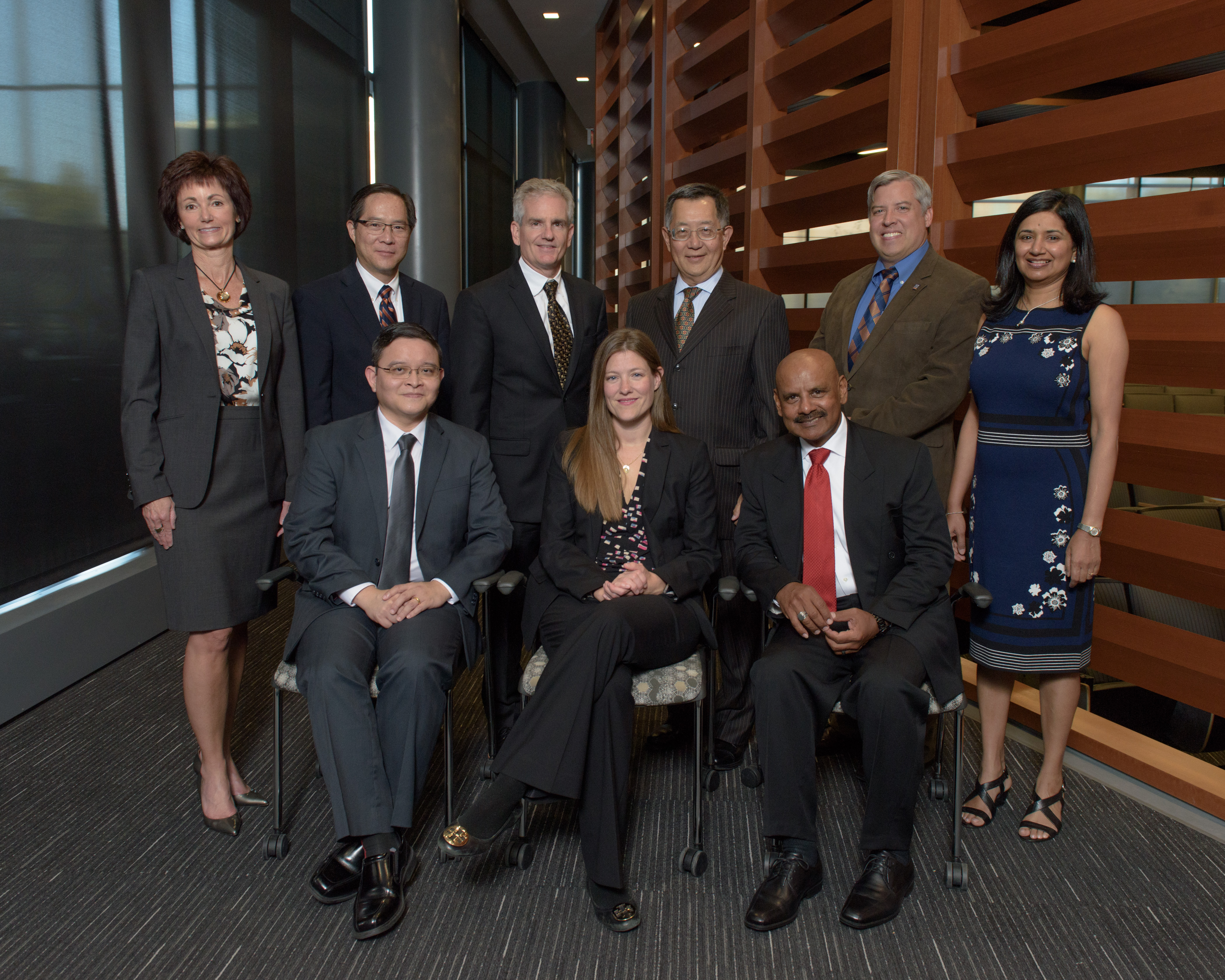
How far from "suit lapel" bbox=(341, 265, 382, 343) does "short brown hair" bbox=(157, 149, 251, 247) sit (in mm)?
449

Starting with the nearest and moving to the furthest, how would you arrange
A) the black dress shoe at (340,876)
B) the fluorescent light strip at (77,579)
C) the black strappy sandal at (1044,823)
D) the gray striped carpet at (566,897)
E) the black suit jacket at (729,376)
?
the gray striped carpet at (566,897) < the black dress shoe at (340,876) < the black strappy sandal at (1044,823) < the black suit jacket at (729,376) < the fluorescent light strip at (77,579)

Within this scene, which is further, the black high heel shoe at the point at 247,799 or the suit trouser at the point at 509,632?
the suit trouser at the point at 509,632

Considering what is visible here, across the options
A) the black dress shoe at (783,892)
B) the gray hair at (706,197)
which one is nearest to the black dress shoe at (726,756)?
the black dress shoe at (783,892)

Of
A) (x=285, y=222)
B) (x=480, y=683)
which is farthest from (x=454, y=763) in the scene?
(x=285, y=222)

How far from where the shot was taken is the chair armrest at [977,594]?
2.44m

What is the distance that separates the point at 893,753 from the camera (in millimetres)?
2299

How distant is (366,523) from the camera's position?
2.67 metres

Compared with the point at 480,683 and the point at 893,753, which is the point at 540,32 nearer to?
the point at 480,683

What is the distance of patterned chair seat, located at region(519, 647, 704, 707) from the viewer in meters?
2.46

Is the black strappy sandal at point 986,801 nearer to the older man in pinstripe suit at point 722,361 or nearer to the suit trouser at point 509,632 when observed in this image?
the older man in pinstripe suit at point 722,361

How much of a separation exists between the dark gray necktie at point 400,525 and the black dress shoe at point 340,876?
0.73 m

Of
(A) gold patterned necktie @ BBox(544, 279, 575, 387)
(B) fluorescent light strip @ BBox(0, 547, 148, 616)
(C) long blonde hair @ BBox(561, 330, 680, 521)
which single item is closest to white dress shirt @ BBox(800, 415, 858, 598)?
(C) long blonde hair @ BBox(561, 330, 680, 521)

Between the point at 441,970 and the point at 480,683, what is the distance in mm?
1928

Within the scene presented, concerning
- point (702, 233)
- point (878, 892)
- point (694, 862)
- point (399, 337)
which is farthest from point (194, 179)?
point (878, 892)
